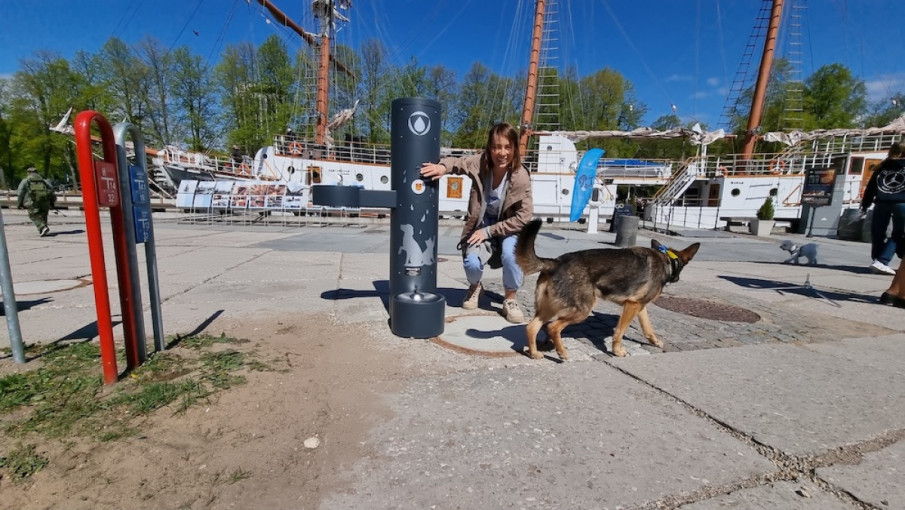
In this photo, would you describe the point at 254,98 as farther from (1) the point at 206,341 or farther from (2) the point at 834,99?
(2) the point at 834,99

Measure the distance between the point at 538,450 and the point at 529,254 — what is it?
1515 mm

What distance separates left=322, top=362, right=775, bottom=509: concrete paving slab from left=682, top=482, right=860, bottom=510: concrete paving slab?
0.27 ft

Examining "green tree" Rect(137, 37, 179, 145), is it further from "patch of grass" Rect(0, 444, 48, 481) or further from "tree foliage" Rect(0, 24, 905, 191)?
"patch of grass" Rect(0, 444, 48, 481)

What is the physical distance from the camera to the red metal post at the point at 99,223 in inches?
85.1

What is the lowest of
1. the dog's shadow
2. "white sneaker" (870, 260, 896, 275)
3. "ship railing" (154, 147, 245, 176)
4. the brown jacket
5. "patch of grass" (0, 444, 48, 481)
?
the dog's shadow

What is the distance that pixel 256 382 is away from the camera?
2.50 meters

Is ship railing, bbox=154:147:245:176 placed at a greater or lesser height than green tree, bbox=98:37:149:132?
lesser

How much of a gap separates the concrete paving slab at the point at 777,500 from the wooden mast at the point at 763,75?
1118 inches

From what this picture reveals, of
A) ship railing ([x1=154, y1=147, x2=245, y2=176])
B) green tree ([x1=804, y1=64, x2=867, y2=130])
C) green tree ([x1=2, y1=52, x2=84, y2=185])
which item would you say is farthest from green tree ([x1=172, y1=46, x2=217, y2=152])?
green tree ([x1=804, y1=64, x2=867, y2=130])

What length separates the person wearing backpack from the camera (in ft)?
33.4

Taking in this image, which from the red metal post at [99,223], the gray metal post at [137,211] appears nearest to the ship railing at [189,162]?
the gray metal post at [137,211]

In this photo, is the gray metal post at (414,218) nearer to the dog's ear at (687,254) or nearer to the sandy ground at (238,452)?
the sandy ground at (238,452)

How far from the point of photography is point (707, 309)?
4.59 m

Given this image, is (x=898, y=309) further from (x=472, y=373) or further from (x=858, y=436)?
(x=472, y=373)
